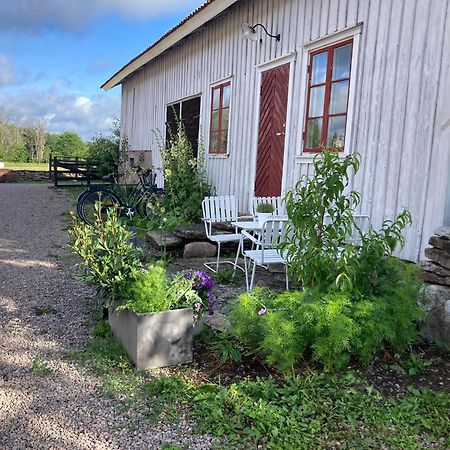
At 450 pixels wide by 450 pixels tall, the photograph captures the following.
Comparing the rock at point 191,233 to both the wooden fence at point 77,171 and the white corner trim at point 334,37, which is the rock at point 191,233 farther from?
the wooden fence at point 77,171

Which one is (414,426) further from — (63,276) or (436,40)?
(63,276)

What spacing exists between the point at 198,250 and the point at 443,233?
3199mm

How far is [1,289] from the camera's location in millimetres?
4180

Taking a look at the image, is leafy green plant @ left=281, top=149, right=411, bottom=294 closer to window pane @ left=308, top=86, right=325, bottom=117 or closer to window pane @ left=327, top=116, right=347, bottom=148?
window pane @ left=327, top=116, right=347, bottom=148

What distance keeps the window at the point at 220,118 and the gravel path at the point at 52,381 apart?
349 centimetres

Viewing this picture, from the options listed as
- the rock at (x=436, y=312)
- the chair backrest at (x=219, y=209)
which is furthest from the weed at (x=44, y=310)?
the rock at (x=436, y=312)

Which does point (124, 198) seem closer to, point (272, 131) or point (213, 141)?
point (213, 141)

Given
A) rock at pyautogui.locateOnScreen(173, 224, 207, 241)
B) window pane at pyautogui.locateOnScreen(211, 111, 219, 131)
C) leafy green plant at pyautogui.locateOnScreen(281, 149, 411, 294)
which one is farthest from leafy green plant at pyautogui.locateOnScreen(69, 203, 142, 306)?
window pane at pyautogui.locateOnScreen(211, 111, 219, 131)

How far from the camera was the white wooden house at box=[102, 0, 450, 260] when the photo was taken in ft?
12.0

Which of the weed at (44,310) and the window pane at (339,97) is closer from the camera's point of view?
the weed at (44,310)

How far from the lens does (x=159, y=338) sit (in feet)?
8.70

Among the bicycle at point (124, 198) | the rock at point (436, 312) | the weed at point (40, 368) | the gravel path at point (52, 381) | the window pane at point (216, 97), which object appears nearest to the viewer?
the gravel path at point (52, 381)

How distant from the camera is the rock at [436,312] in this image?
2922 millimetres

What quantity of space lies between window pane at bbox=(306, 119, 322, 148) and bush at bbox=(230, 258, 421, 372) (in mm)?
2567
